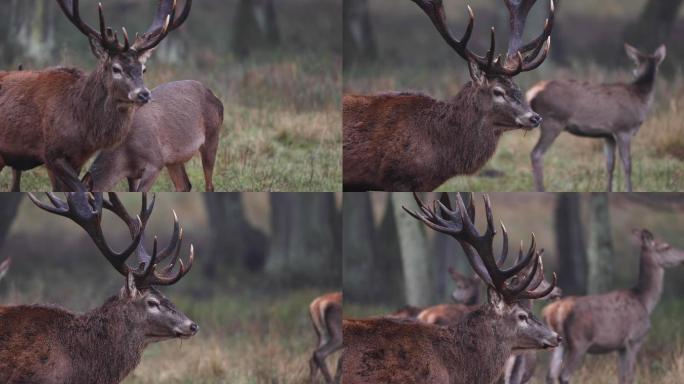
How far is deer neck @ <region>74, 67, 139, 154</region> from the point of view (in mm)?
10227

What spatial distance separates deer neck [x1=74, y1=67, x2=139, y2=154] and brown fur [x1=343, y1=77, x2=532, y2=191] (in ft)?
5.17

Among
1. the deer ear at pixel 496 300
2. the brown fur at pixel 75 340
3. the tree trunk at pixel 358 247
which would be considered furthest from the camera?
the tree trunk at pixel 358 247

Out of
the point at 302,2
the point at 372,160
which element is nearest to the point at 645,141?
the point at 372,160

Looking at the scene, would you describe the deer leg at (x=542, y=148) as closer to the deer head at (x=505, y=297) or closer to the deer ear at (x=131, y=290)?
the deer head at (x=505, y=297)

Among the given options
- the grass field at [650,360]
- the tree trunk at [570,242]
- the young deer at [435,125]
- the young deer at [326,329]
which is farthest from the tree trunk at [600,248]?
the young deer at [435,125]

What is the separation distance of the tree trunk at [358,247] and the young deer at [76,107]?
479cm

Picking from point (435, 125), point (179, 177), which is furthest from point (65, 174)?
point (435, 125)

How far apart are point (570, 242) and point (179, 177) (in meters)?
8.70

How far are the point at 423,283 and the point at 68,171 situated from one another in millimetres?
4972

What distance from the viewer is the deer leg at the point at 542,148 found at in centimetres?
1330

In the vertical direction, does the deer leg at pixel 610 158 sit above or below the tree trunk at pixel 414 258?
above

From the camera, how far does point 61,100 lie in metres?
10.4

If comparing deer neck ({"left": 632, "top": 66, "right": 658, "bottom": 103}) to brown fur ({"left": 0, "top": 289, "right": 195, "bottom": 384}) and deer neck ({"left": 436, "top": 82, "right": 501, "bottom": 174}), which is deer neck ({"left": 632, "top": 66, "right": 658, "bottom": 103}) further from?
brown fur ({"left": 0, "top": 289, "right": 195, "bottom": 384})

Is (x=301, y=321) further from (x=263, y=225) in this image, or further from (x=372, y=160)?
(x=372, y=160)
